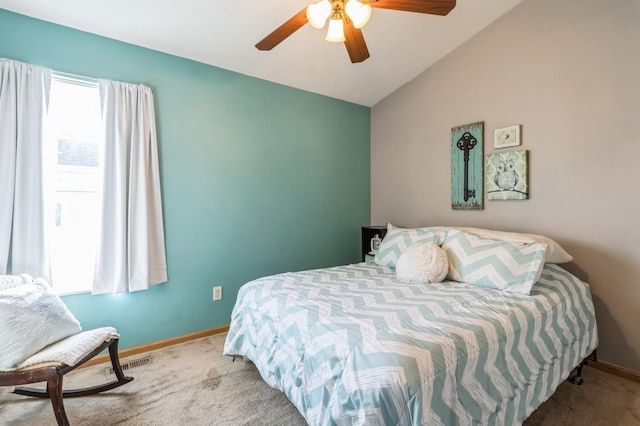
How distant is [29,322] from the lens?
1.56 metres

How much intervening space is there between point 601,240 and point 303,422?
2.35 metres

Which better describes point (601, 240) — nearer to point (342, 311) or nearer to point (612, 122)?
point (612, 122)

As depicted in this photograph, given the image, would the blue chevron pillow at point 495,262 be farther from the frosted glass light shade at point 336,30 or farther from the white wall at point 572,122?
the frosted glass light shade at point 336,30

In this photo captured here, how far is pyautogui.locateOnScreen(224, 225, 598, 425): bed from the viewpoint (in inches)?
42.4

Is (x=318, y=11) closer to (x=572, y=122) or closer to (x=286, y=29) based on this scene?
(x=286, y=29)

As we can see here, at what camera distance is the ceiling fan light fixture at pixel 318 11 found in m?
1.57

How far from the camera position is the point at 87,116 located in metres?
2.27

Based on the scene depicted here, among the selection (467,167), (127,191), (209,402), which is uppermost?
(467,167)

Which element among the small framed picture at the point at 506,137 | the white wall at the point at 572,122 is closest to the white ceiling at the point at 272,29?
the white wall at the point at 572,122

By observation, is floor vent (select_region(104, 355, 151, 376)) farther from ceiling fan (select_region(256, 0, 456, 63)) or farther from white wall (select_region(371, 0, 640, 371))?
white wall (select_region(371, 0, 640, 371))

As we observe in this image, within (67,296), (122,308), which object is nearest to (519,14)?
(122,308)

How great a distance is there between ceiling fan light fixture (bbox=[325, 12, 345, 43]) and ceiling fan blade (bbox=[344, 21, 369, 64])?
0.02 metres

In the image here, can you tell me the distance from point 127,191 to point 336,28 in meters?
1.89

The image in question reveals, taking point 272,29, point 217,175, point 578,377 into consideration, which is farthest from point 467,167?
point 217,175
